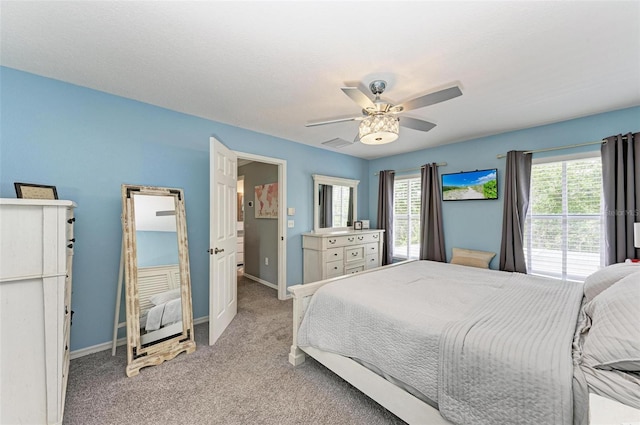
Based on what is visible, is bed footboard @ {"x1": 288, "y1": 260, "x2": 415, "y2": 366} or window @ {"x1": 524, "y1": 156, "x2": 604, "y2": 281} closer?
bed footboard @ {"x1": 288, "y1": 260, "x2": 415, "y2": 366}

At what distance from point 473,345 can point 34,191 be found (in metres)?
3.07

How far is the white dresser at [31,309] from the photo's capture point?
1.30 m

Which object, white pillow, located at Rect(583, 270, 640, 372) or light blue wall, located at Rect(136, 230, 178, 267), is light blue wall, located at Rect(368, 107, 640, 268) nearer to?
white pillow, located at Rect(583, 270, 640, 372)

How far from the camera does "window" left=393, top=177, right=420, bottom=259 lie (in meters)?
4.44

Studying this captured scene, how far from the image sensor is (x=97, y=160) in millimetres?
2287

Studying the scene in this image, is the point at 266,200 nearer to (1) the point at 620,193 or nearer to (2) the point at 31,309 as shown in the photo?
(2) the point at 31,309

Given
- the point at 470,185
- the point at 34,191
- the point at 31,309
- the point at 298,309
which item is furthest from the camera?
the point at 470,185

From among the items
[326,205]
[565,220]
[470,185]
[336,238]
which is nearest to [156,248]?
[336,238]

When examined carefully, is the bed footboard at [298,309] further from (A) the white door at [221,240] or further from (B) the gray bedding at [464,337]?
(A) the white door at [221,240]

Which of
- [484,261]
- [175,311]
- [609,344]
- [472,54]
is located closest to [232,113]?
[175,311]

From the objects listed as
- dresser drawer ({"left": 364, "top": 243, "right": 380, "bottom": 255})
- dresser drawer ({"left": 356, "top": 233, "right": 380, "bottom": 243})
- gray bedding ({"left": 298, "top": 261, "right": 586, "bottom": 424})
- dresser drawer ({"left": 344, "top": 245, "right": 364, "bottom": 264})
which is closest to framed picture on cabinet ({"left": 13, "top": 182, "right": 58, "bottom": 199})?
gray bedding ({"left": 298, "top": 261, "right": 586, "bottom": 424})

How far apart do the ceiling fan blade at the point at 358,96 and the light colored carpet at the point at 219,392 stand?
6.99 ft

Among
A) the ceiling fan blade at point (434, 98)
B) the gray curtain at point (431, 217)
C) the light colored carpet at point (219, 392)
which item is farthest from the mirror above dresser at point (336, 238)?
the ceiling fan blade at point (434, 98)

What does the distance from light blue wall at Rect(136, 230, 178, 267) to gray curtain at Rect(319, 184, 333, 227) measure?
7.67 ft
